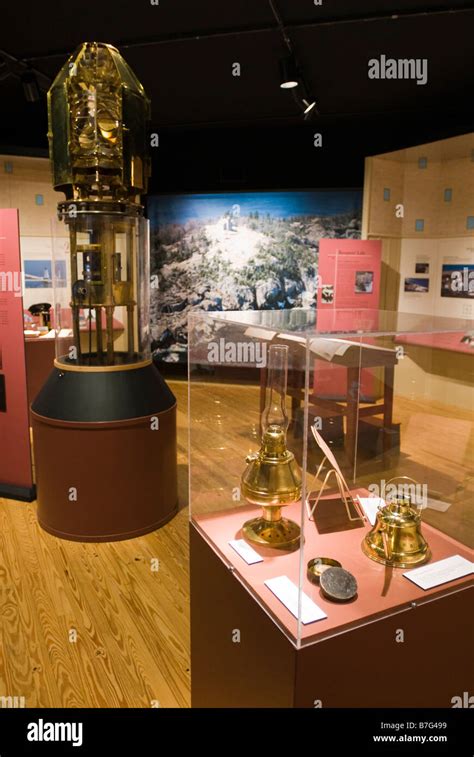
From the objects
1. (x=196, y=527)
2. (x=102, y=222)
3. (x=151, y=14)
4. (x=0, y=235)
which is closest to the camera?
(x=196, y=527)

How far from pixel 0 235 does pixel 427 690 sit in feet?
13.6

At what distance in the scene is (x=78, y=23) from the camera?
505 cm

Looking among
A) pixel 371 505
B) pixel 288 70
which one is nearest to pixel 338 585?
pixel 371 505

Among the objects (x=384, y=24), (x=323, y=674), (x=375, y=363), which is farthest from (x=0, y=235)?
(x=323, y=674)

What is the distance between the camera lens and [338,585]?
1.64m

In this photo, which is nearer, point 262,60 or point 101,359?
point 101,359

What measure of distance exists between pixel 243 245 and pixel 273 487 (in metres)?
7.66

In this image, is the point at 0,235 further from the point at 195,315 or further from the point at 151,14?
the point at 195,315

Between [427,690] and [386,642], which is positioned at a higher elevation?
[386,642]

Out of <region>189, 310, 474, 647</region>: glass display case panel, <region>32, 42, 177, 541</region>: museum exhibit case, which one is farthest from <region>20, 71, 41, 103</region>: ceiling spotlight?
<region>189, 310, 474, 647</region>: glass display case panel

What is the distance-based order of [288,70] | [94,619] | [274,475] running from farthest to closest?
1. [288,70]
2. [94,619]
3. [274,475]

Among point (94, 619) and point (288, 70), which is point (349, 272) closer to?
point (288, 70)

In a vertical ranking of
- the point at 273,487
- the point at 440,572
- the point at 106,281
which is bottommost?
the point at 440,572

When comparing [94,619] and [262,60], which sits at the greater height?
[262,60]
